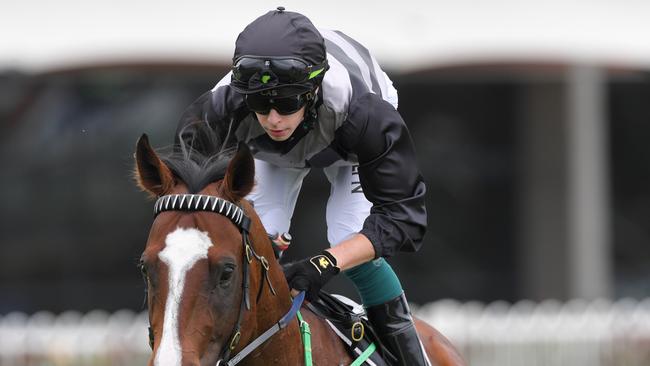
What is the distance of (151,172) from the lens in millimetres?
4242

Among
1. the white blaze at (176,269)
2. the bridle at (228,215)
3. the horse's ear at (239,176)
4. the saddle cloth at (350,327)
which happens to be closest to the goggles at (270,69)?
the horse's ear at (239,176)

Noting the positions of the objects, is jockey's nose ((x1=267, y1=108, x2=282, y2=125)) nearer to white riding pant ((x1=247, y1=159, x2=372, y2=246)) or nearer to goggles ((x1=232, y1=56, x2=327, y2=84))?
goggles ((x1=232, y1=56, x2=327, y2=84))

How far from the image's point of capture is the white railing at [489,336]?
423 inches

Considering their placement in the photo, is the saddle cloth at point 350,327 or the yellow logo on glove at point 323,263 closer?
the yellow logo on glove at point 323,263

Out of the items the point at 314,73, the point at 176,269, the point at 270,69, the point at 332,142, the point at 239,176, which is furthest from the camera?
the point at 332,142

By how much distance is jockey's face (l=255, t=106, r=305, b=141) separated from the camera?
4.60m

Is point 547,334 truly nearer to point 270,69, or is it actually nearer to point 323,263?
point 323,263

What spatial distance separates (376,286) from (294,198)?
0.61 m

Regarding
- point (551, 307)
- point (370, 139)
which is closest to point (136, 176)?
point (370, 139)

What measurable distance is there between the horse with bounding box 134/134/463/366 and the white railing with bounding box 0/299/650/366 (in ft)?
20.8

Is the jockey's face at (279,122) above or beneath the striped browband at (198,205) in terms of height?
above

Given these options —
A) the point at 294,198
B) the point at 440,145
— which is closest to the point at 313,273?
Answer: the point at 294,198

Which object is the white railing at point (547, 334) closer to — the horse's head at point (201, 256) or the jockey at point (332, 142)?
the jockey at point (332, 142)

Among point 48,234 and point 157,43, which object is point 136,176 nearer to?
point 157,43
